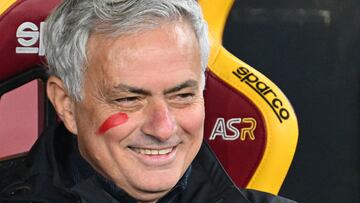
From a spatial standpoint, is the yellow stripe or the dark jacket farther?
the yellow stripe

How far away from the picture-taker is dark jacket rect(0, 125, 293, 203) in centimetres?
133

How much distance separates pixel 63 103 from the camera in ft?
4.41

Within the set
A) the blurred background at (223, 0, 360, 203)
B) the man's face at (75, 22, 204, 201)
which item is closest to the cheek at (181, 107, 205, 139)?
the man's face at (75, 22, 204, 201)

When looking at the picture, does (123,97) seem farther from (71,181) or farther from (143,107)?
(71,181)

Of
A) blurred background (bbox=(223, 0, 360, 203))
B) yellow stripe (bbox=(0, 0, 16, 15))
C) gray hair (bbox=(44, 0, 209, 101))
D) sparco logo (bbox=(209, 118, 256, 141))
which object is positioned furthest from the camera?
blurred background (bbox=(223, 0, 360, 203))

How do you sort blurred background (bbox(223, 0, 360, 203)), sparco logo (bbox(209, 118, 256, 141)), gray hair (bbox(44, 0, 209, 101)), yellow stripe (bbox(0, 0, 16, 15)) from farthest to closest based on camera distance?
blurred background (bbox(223, 0, 360, 203)) < sparco logo (bbox(209, 118, 256, 141)) < yellow stripe (bbox(0, 0, 16, 15)) < gray hair (bbox(44, 0, 209, 101))

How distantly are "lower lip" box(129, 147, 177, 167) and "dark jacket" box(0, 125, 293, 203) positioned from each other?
7cm

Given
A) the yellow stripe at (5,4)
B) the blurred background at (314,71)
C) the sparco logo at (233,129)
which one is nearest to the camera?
the yellow stripe at (5,4)

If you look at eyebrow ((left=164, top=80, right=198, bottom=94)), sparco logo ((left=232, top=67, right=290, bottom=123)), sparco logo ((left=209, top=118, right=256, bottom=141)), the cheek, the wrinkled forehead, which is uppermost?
the wrinkled forehead

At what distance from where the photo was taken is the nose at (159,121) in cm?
125

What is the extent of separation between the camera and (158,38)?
1.25m

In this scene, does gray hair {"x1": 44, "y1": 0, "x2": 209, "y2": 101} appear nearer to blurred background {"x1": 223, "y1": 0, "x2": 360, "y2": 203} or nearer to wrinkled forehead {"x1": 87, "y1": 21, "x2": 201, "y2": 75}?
wrinkled forehead {"x1": 87, "y1": 21, "x2": 201, "y2": 75}

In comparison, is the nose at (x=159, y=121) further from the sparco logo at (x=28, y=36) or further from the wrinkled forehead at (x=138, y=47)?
the sparco logo at (x=28, y=36)

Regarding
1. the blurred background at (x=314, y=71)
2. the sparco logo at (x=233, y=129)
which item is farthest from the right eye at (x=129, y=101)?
the blurred background at (x=314, y=71)
